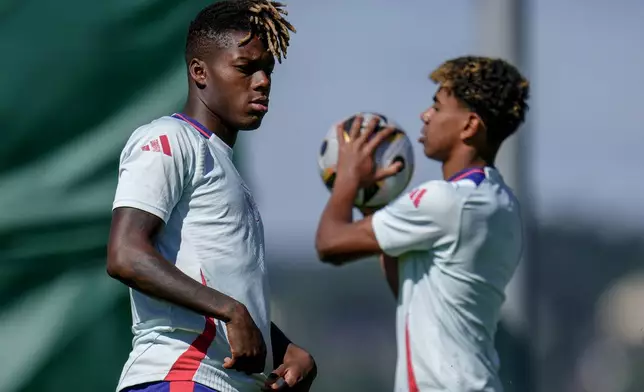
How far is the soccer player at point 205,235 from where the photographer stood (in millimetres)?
3775

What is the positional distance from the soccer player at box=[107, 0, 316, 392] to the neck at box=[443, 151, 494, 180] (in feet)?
5.97

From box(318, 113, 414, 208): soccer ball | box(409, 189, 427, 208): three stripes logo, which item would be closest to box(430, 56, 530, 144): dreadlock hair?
box(318, 113, 414, 208): soccer ball

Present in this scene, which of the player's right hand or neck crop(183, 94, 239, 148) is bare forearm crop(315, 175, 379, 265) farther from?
the player's right hand

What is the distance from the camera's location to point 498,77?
6105mm

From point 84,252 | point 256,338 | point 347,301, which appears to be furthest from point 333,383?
point 256,338

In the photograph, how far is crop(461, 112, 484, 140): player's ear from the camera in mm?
5949

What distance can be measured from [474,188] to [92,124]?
153 centimetres

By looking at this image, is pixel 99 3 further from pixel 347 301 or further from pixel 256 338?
pixel 347 301

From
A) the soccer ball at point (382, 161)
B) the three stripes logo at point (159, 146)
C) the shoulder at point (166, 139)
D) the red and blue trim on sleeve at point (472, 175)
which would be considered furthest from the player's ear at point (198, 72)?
the soccer ball at point (382, 161)

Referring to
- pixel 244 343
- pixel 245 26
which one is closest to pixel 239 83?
pixel 245 26

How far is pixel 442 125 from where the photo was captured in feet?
19.7

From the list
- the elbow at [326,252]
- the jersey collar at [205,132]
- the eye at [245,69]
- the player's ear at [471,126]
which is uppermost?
the eye at [245,69]

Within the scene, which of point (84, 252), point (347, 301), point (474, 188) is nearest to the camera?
point (84, 252)

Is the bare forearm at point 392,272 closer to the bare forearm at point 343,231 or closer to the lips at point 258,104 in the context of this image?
the bare forearm at point 343,231
